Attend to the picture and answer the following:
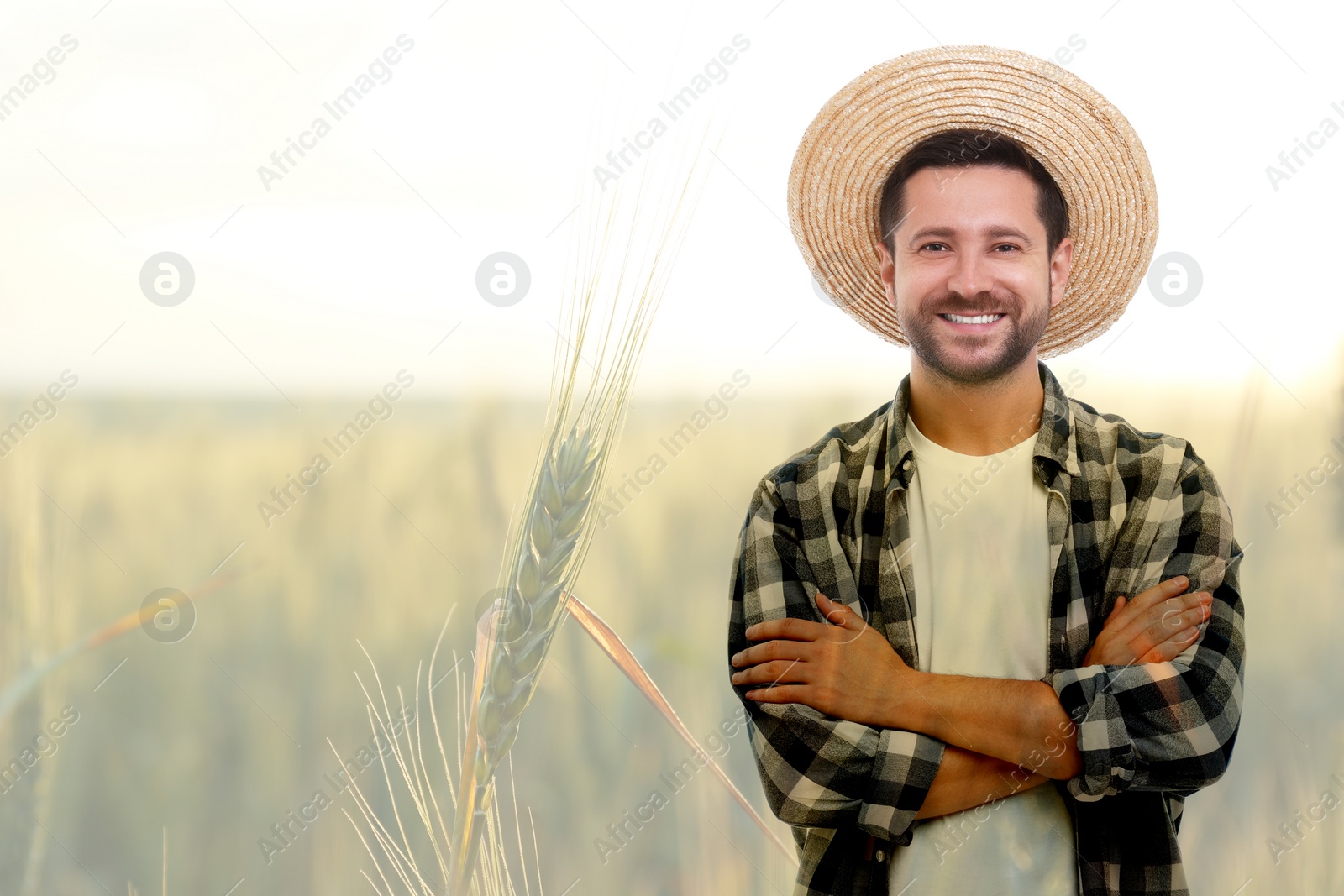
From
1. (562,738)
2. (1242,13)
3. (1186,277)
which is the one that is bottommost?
(562,738)

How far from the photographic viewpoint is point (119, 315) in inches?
65.1

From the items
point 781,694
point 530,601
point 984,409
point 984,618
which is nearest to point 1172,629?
point 984,618

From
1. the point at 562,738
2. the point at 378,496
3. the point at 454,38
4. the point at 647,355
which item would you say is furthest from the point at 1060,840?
the point at 454,38

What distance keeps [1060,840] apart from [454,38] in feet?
4.69

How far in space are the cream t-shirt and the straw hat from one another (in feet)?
0.76

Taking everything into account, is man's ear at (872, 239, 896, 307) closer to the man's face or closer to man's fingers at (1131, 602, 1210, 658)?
the man's face

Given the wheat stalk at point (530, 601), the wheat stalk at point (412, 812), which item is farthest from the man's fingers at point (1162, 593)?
the wheat stalk at point (412, 812)

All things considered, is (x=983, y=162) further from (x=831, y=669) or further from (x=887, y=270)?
(x=831, y=669)

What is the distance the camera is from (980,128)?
1272 mm

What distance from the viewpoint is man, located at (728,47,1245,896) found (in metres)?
1.12

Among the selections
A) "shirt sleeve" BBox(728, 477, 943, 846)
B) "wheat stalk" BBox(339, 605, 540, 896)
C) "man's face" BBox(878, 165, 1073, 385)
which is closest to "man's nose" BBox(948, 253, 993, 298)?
"man's face" BBox(878, 165, 1073, 385)

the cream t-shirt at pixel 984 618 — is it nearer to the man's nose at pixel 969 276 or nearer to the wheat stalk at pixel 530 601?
the man's nose at pixel 969 276

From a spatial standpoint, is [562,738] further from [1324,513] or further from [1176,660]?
[1324,513]

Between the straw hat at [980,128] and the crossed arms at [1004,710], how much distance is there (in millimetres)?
327
